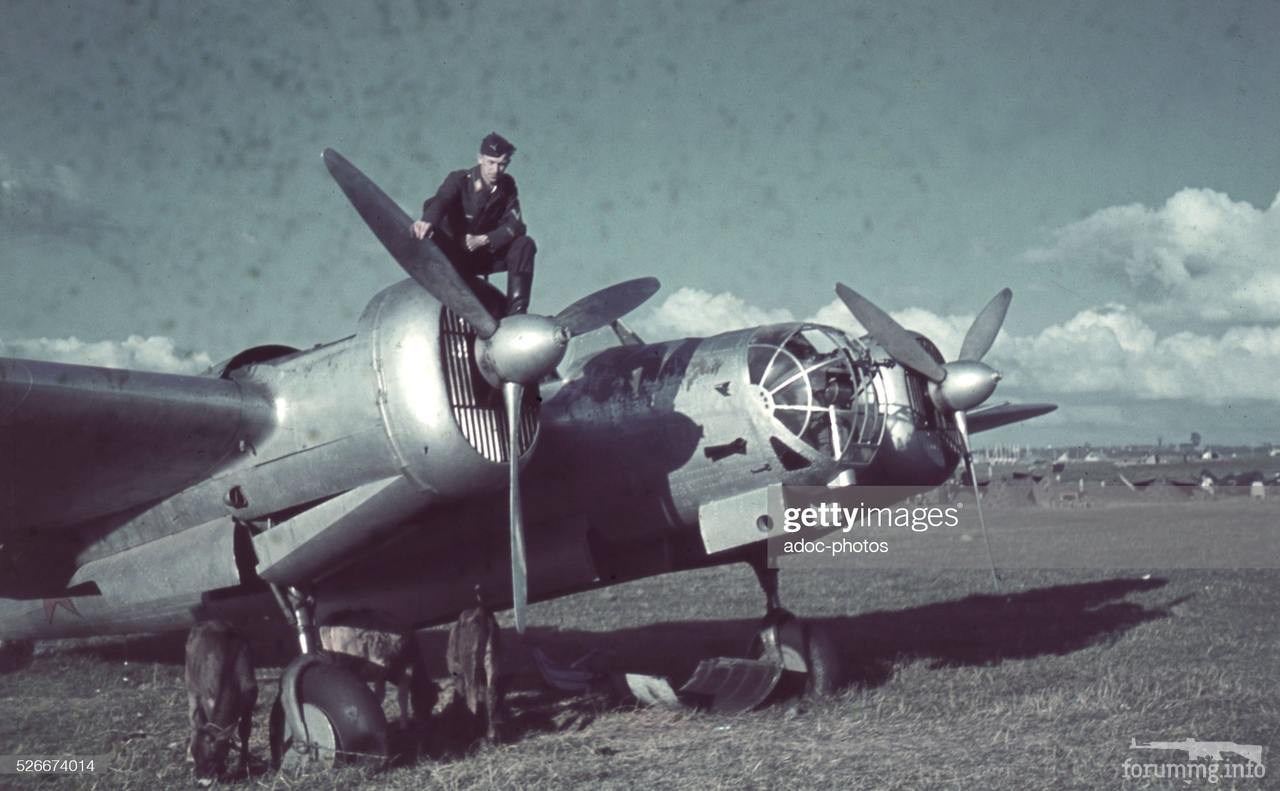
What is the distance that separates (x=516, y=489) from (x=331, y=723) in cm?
208

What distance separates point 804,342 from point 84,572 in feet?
21.6

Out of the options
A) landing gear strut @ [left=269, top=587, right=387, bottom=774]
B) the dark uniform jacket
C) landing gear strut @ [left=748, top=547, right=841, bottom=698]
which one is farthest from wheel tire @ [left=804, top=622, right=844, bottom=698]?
the dark uniform jacket

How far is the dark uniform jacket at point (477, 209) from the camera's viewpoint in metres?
7.77

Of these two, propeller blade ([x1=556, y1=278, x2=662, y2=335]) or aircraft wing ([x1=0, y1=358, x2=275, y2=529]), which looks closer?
aircraft wing ([x1=0, y1=358, x2=275, y2=529])

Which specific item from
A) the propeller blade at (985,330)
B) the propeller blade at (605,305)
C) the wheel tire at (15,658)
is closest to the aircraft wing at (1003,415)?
the propeller blade at (985,330)

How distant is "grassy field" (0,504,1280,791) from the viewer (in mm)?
7023

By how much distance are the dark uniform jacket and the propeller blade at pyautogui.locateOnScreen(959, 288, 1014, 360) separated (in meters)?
5.60

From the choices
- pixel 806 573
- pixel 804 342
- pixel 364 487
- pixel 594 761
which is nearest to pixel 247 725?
pixel 364 487

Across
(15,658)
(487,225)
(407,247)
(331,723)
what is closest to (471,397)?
(407,247)

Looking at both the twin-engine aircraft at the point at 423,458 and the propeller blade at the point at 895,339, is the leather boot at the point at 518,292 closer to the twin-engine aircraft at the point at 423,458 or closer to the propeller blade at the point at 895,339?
the twin-engine aircraft at the point at 423,458

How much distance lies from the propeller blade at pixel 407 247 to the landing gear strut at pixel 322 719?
2.75 meters

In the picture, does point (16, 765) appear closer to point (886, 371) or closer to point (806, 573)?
point (886, 371)

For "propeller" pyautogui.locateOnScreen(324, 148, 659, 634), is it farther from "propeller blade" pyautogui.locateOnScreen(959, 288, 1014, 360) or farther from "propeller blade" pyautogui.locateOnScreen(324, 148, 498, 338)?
"propeller blade" pyautogui.locateOnScreen(959, 288, 1014, 360)

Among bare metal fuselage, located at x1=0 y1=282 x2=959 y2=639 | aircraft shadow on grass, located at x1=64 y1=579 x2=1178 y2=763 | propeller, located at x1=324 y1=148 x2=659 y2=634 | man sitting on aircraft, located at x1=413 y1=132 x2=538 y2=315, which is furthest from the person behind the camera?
aircraft shadow on grass, located at x1=64 y1=579 x2=1178 y2=763
